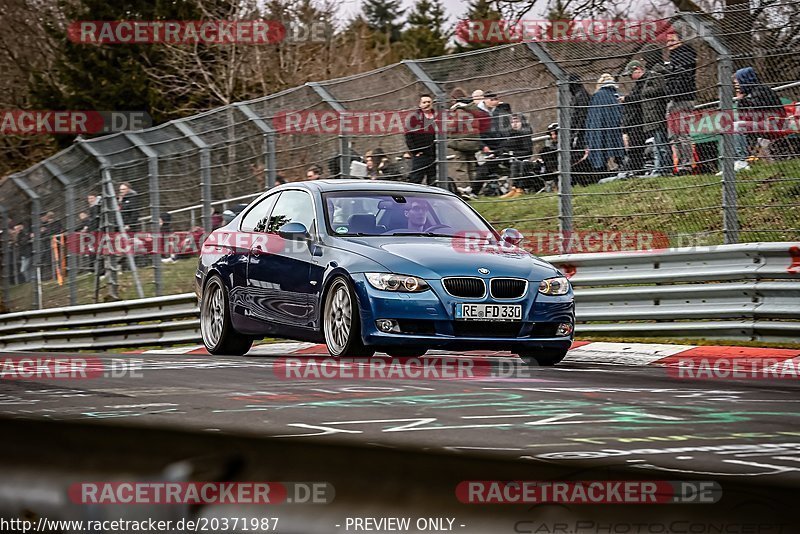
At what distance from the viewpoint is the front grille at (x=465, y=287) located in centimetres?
903

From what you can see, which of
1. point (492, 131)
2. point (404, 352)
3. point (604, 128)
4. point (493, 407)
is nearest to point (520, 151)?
point (492, 131)

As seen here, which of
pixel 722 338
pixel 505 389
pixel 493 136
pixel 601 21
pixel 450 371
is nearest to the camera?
pixel 505 389

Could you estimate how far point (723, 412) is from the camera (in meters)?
5.34

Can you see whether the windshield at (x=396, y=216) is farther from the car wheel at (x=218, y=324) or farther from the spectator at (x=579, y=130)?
the spectator at (x=579, y=130)

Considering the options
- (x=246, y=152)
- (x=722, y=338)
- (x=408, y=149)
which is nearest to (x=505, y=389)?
(x=722, y=338)

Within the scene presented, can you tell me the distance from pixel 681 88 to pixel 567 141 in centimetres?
139

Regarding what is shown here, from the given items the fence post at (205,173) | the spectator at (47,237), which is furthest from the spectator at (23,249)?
the fence post at (205,173)

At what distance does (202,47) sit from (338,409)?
33.8 m

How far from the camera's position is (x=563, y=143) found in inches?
497

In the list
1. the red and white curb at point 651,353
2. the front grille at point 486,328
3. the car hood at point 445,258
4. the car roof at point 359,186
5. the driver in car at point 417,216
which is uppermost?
the car roof at point 359,186

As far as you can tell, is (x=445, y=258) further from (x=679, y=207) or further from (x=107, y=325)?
(x=107, y=325)

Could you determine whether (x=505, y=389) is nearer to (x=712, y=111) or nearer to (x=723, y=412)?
(x=723, y=412)

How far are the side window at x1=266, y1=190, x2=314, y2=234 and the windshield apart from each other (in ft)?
0.60

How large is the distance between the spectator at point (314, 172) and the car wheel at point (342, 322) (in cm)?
612
